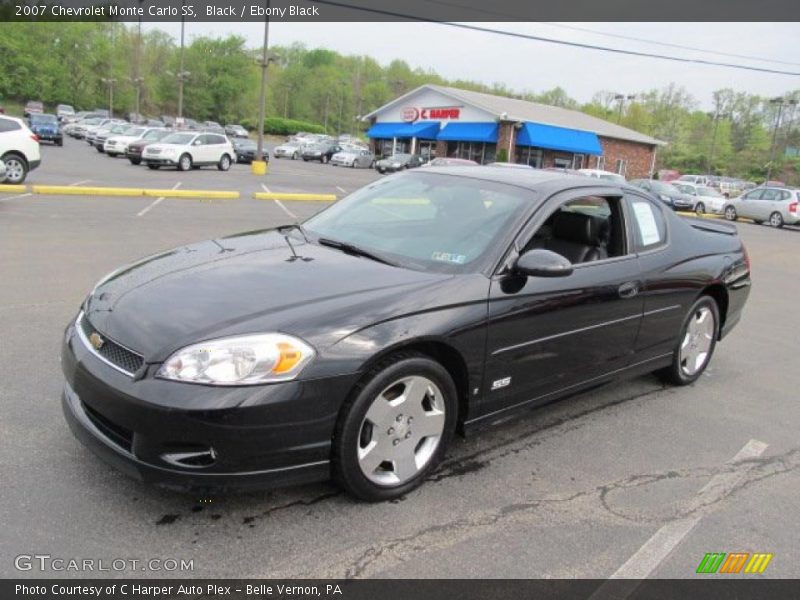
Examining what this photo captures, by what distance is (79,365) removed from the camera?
2980mm

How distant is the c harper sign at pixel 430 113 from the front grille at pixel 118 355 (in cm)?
4389

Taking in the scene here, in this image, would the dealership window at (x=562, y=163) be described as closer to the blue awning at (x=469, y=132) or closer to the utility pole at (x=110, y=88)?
the blue awning at (x=469, y=132)

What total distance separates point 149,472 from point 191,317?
667 mm

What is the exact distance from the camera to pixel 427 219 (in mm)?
4047

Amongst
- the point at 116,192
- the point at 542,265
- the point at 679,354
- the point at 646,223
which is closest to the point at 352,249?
the point at 542,265

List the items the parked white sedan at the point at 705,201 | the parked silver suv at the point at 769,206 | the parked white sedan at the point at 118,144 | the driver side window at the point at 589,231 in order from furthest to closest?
the parked white sedan at the point at 118,144
the parked white sedan at the point at 705,201
the parked silver suv at the point at 769,206
the driver side window at the point at 589,231

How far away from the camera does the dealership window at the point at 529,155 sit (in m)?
42.8

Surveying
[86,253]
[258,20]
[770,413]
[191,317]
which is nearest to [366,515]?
[191,317]

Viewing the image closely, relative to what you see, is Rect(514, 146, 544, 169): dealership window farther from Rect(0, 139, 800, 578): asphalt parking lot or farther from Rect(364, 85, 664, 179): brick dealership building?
Rect(0, 139, 800, 578): asphalt parking lot

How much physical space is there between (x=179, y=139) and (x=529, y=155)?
78.6 feet

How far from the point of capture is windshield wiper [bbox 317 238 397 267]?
3570 mm

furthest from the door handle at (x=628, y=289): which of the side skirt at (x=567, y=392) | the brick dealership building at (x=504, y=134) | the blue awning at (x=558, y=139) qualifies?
the blue awning at (x=558, y=139)

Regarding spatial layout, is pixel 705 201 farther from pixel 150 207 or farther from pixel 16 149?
pixel 16 149

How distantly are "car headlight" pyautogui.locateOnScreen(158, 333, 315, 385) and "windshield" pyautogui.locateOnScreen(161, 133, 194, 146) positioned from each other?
1033 inches
